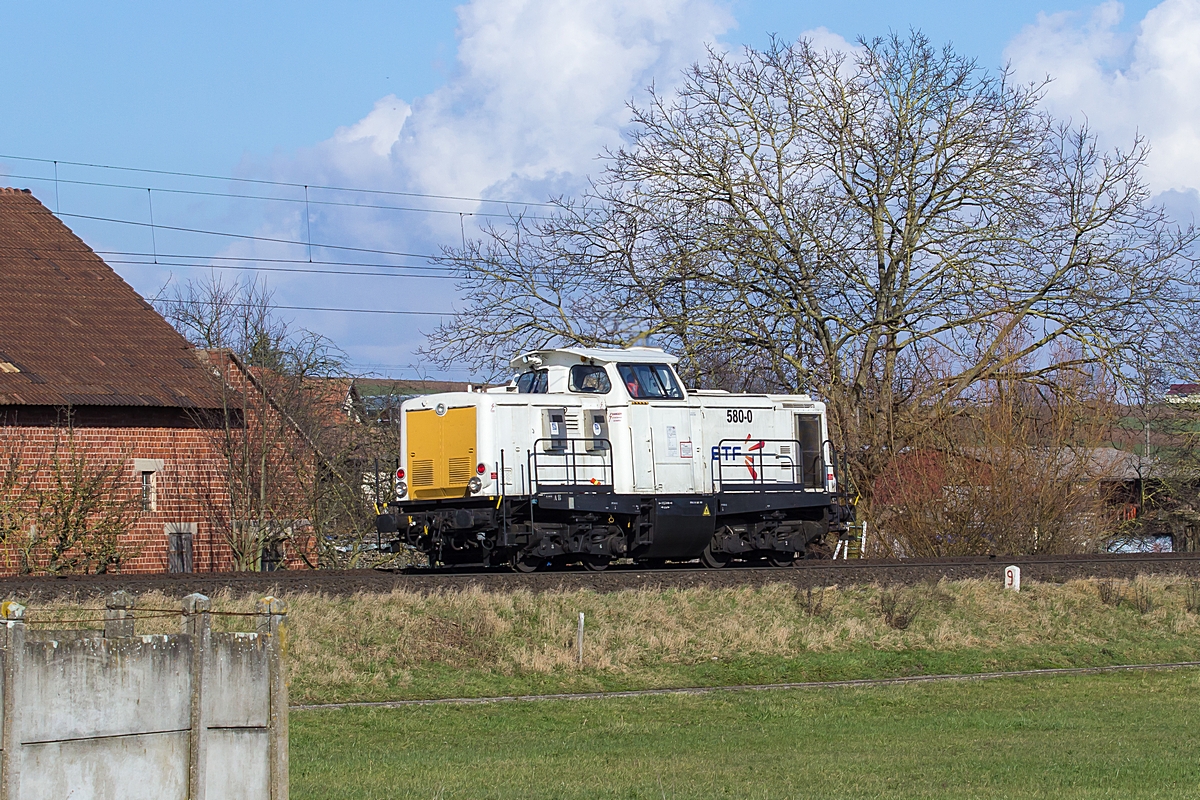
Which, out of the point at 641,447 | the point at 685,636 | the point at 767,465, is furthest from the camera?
the point at 767,465

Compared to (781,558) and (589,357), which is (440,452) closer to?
(589,357)

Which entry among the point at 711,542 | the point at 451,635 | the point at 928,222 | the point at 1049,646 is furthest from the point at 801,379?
the point at 451,635

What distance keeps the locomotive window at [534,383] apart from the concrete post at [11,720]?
16.4 m

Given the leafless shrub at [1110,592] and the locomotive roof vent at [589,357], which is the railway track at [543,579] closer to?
the leafless shrub at [1110,592]

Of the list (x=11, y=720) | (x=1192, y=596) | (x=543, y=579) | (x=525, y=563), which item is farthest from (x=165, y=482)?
(x=11, y=720)

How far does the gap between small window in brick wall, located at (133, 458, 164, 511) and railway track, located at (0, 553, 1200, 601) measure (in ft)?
27.5

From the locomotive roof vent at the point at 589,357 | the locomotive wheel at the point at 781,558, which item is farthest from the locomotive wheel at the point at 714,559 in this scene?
the locomotive roof vent at the point at 589,357

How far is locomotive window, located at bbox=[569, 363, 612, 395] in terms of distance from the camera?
71.3ft

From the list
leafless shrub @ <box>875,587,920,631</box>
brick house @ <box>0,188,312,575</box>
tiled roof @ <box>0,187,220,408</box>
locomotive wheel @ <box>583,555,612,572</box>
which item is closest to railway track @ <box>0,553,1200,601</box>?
locomotive wheel @ <box>583,555,612,572</box>

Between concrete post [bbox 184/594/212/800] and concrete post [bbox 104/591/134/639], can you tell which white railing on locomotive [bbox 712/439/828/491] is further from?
concrete post [bbox 184/594/212/800]

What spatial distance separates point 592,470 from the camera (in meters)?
21.3

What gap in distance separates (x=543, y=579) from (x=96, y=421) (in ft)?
42.8

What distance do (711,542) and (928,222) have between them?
14.1m

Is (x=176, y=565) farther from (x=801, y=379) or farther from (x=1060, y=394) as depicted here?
(x=1060, y=394)
